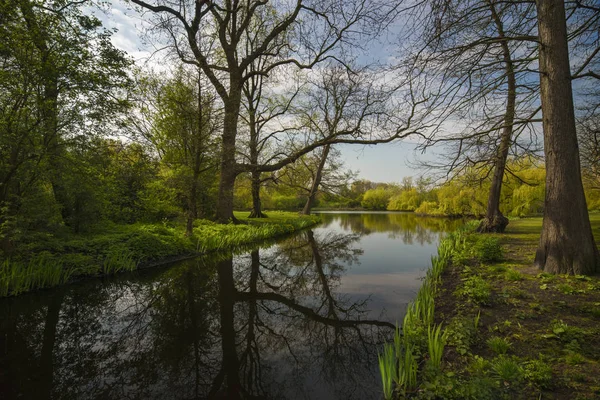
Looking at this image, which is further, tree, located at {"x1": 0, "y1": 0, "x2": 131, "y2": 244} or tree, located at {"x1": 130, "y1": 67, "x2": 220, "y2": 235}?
tree, located at {"x1": 130, "y1": 67, "x2": 220, "y2": 235}

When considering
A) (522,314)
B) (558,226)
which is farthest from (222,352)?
(558,226)

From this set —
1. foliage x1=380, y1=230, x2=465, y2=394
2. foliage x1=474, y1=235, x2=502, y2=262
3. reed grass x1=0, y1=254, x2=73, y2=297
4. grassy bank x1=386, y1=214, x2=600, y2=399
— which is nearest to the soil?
grassy bank x1=386, y1=214, x2=600, y2=399

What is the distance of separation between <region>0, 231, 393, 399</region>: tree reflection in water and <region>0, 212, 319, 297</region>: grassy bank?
1.46 ft

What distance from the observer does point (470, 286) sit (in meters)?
5.18

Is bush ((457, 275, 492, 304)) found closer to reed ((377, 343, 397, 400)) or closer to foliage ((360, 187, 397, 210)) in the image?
reed ((377, 343, 397, 400))

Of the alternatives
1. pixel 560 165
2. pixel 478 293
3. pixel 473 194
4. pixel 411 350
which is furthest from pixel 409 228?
pixel 411 350

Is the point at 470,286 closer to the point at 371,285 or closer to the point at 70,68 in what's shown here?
the point at 371,285

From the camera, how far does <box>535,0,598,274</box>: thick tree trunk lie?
17.1ft

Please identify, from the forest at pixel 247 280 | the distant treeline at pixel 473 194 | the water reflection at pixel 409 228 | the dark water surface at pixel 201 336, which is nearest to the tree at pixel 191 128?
the forest at pixel 247 280

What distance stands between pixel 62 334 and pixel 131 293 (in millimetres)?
1932

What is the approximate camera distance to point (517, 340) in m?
3.22

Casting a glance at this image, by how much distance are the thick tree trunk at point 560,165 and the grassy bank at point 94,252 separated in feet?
32.8

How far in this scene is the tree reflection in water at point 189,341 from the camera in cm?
300

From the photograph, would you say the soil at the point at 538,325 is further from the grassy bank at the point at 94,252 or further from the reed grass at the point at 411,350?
the grassy bank at the point at 94,252
